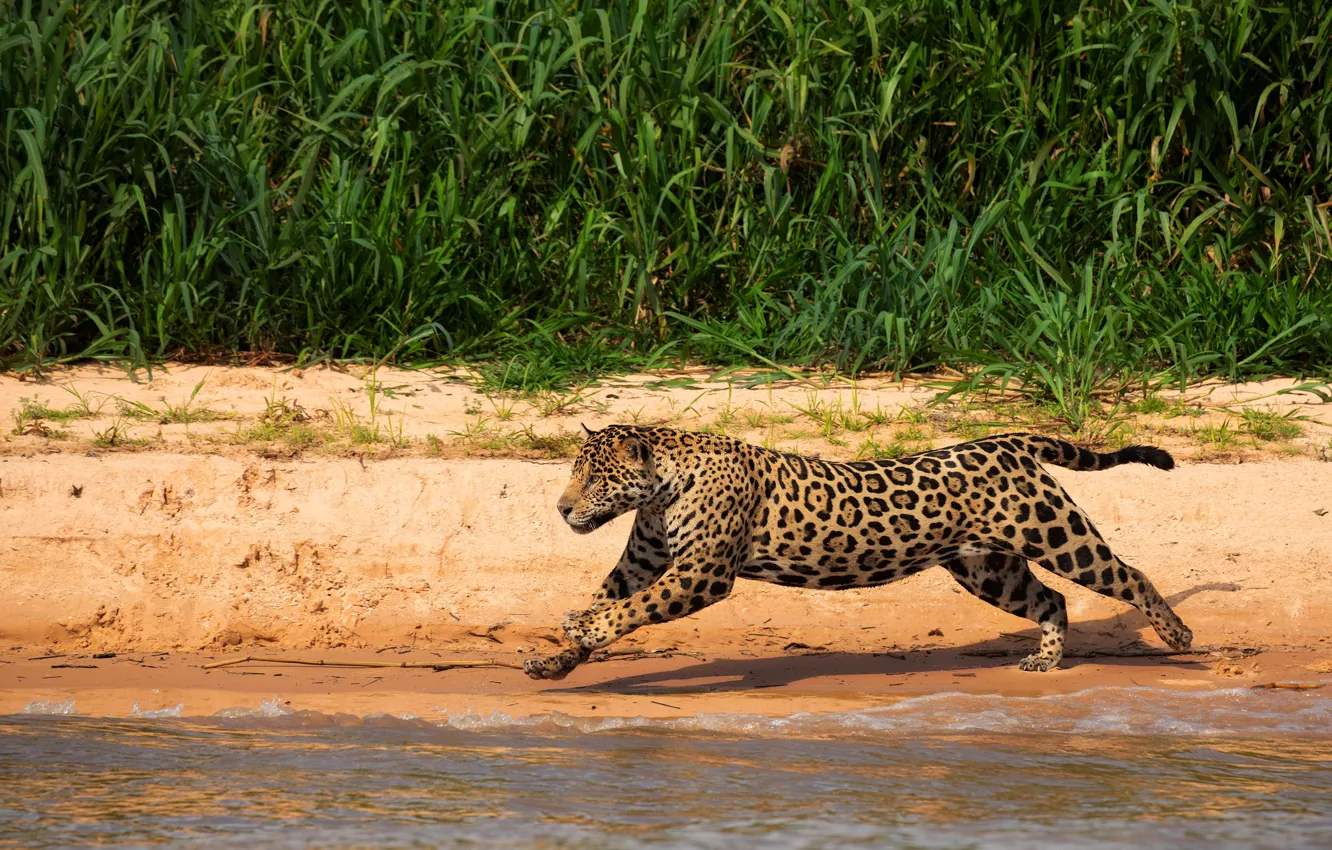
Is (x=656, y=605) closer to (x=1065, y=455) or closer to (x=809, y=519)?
(x=809, y=519)

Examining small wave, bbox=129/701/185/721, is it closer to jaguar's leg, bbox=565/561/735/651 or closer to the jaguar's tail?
jaguar's leg, bbox=565/561/735/651

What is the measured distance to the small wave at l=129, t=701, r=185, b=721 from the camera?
525 cm

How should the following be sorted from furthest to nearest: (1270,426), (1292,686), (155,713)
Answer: (1270,426) → (1292,686) → (155,713)

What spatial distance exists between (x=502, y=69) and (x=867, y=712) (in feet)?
14.9

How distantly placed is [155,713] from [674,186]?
4.20 metres

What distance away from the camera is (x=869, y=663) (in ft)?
19.7

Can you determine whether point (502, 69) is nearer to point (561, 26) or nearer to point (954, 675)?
point (561, 26)

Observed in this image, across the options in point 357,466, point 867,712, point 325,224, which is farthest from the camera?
point 325,224

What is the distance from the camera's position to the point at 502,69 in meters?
8.76

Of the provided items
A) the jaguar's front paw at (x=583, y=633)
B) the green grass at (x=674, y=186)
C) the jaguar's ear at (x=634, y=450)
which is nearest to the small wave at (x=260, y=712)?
the jaguar's front paw at (x=583, y=633)

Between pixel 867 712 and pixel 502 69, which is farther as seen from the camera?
pixel 502 69

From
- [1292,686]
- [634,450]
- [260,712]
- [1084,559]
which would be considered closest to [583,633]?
[634,450]

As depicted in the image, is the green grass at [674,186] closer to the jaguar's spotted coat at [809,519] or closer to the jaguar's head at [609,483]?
the jaguar's spotted coat at [809,519]

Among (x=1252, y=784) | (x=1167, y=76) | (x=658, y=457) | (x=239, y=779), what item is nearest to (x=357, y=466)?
(x=658, y=457)
